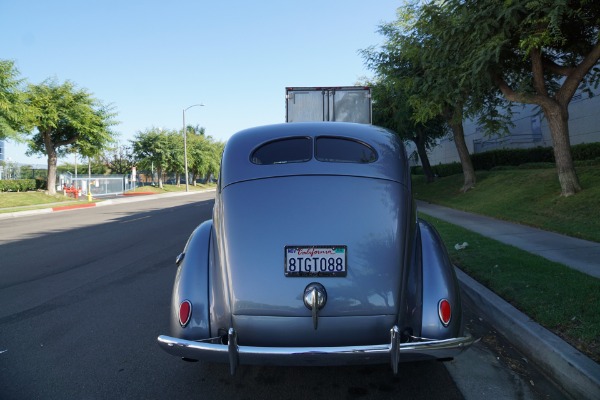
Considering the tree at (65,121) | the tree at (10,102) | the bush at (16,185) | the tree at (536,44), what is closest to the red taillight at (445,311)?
the tree at (536,44)

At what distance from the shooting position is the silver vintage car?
2.75 m

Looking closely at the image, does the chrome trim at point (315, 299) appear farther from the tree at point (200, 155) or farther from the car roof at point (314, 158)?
the tree at point (200, 155)

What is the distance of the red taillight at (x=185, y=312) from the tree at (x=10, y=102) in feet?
75.8

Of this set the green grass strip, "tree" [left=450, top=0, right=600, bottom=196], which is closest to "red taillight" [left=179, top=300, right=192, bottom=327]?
the green grass strip

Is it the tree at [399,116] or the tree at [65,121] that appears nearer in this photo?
the tree at [399,116]

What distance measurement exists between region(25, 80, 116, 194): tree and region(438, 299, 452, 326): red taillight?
95.3 ft

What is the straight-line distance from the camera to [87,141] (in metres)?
30.0

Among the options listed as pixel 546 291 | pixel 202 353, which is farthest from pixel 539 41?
pixel 202 353

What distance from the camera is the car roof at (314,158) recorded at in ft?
10.7

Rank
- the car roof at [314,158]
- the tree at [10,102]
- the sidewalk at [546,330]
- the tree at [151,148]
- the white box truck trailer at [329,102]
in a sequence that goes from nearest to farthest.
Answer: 1. the sidewalk at [546,330]
2. the car roof at [314,158]
3. the white box truck trailer at [329,102]
4. the tree at [10,102]
5. the tree at [151,148]

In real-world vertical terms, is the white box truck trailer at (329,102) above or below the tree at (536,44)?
below

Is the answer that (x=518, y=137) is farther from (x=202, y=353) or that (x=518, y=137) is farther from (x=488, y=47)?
(x=202, y=353)

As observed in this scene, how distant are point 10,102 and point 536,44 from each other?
942 inches

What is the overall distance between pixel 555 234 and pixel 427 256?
7286 millimetres
